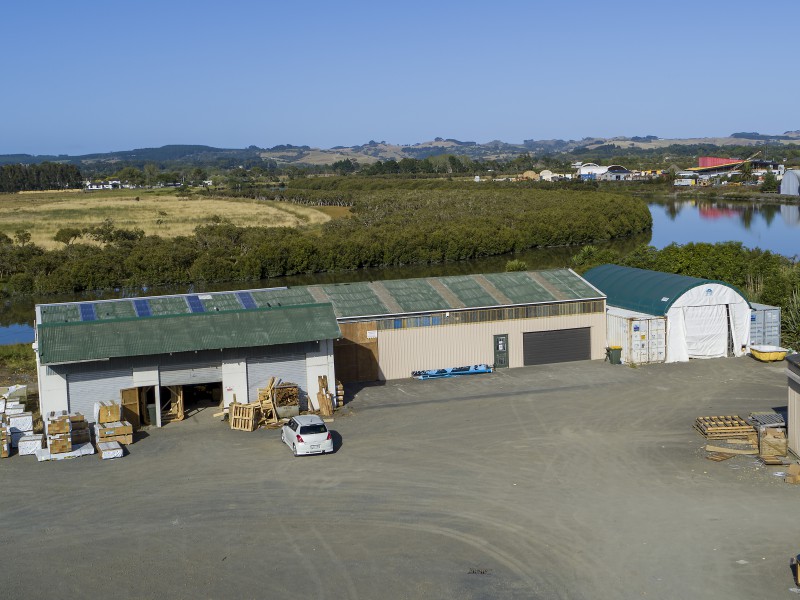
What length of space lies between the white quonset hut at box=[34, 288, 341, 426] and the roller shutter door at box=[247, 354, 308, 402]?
3 cm

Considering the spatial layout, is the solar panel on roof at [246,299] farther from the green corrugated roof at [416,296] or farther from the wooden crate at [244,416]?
the green corrugated roof at [416,296]

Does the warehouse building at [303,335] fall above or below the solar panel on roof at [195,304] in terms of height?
below

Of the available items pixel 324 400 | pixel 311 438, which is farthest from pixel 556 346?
pixel 311 438

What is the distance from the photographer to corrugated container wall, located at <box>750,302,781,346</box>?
1277 inches

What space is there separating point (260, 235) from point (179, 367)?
171 ft

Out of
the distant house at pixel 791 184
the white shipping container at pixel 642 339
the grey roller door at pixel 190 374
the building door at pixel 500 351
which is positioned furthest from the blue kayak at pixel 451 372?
the distant house at pixel 791 184

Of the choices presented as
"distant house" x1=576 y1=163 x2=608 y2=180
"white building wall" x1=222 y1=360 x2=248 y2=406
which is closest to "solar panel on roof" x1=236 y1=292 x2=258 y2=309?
"white building wall" x1=222 y1=360 x2=248 y2=406

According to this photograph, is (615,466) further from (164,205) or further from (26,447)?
(164,205)

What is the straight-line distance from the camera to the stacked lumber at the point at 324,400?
2586cm

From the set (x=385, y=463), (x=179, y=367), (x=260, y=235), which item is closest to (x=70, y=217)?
(x=260, y=235)

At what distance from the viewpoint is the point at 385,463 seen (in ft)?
70.3

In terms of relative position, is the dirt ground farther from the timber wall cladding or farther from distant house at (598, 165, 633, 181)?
distant house at (598, 165, 633, 181)

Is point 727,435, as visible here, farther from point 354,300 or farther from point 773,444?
point 354,300

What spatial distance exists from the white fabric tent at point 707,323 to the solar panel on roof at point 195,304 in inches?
649
